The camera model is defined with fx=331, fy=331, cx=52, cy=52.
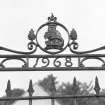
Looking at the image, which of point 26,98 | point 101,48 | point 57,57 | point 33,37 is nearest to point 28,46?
point 33,37

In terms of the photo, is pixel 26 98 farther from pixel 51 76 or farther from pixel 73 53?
pixel 73 53

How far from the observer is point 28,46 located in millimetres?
4148

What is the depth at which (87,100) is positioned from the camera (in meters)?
4.06

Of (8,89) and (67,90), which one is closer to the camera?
(8,89)

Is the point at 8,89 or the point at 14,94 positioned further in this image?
the point at 14,94

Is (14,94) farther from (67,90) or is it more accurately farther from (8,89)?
(67,90)

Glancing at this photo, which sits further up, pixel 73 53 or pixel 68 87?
pixel 73 53

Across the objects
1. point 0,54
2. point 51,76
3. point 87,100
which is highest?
point 0,54

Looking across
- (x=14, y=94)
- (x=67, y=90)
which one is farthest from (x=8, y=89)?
(x=67, y=90)

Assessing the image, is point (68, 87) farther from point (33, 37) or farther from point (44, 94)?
point (33, 37)

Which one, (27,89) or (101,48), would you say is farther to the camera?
(101,48)

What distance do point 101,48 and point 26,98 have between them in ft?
3.79

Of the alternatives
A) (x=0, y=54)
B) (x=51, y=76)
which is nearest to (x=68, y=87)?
(x=51, y=76)

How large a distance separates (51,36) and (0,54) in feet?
2.21
